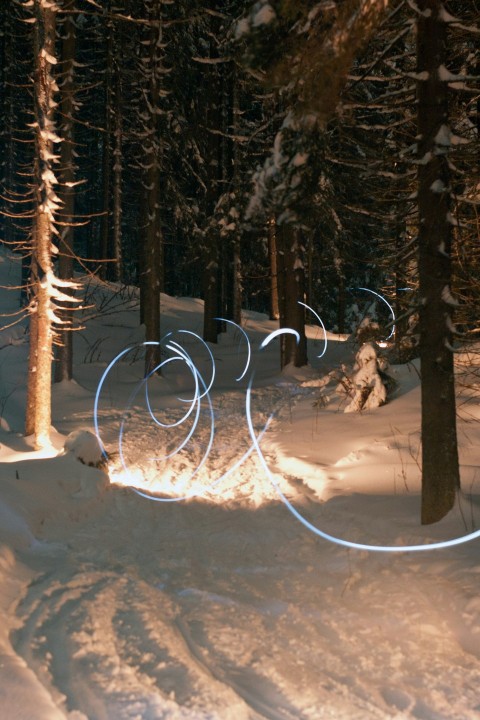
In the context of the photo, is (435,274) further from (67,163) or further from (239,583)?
(67,163)

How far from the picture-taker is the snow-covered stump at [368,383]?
14930 millimetres

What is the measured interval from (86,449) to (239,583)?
5.10 metres

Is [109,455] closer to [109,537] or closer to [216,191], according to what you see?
[109,537]

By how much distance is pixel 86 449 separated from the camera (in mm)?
11289

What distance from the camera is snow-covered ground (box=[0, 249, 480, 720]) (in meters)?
4.59

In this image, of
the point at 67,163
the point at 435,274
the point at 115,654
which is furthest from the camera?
the point at 67,163

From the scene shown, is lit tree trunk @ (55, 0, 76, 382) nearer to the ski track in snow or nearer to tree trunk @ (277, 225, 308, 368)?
tree trunk @ (277, 225, 308, 368)

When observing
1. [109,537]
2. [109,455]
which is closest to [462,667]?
[109,537]

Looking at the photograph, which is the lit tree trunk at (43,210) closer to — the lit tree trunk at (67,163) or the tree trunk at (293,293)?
the lit tree trunk at (67,163)

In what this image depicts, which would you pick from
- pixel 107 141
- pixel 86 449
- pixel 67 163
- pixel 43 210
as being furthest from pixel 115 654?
pixel 107 141

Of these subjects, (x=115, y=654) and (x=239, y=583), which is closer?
(x=115, y=654)

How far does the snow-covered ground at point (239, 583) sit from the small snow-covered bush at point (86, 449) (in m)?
0.19

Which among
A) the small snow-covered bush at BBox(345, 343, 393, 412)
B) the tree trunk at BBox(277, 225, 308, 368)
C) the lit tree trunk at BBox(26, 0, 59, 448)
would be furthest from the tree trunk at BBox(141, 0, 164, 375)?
the small snow-covered bush at BBox(345, 343, 393, 412)

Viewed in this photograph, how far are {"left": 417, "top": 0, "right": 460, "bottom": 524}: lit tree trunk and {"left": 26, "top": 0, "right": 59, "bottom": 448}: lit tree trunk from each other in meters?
7.84
